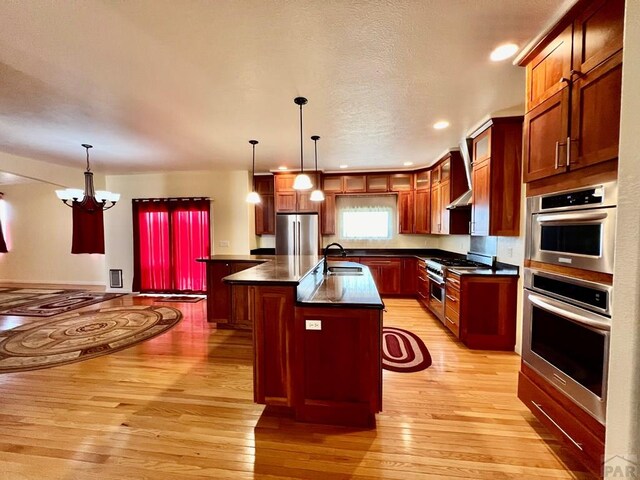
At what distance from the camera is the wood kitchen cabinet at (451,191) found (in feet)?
13.9

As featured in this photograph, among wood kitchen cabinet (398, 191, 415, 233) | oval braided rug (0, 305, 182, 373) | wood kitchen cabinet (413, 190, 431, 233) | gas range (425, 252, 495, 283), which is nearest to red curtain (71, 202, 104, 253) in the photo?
oval braided rug (0, 305, 182, 373)

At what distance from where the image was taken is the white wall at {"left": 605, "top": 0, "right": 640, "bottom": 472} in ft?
2.46

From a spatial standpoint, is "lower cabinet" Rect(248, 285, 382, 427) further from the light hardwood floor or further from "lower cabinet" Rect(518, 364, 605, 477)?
"lower cabinet" Rect(518, 364, 605, 477)

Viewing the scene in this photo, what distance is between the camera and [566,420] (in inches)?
61.4

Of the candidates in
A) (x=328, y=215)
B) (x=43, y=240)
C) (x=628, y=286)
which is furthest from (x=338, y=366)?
(x=43, y=240)

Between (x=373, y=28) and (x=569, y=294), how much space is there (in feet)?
6.38

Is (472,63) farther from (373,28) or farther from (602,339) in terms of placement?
(602,339)

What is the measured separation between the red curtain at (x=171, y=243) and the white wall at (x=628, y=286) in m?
5.92

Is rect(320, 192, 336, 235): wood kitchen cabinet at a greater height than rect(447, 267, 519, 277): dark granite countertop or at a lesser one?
greater

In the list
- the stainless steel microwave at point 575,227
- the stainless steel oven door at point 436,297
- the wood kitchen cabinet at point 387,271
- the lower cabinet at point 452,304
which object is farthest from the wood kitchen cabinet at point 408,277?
the stainless steel microwave at point 575,227

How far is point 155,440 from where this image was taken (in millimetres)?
1844

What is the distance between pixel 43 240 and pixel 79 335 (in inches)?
227

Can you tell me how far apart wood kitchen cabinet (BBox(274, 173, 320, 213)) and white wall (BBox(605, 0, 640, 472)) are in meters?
4.99

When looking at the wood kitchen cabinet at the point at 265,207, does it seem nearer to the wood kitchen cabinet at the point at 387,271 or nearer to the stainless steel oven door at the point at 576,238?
the wood kitchen cabinet at the point at 387,271
